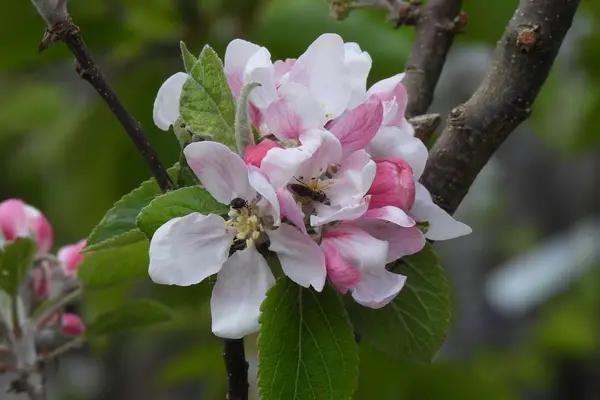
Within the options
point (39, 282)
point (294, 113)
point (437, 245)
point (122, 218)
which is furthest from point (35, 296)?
point (437, 245)

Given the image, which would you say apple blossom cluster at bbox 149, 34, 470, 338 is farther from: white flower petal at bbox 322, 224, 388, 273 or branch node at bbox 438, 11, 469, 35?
branch node at bbox 438, 11, 469, 35

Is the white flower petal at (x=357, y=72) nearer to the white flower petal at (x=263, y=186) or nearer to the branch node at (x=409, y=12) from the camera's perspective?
the white flower petal at (x=263, y=186)

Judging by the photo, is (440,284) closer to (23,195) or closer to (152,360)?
(23,195)

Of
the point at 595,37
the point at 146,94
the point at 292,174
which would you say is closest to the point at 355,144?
the point at 292,174

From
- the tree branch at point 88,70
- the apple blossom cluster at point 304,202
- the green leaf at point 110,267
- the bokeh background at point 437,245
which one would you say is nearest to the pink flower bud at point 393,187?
the apple blossom cluster at point 304,202

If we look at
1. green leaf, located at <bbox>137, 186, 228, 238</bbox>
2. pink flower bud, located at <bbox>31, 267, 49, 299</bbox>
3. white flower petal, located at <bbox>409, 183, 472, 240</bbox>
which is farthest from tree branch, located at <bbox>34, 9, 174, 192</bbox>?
pink flower bud, located at <bbox>31, 267, 49, 299</bbox>
